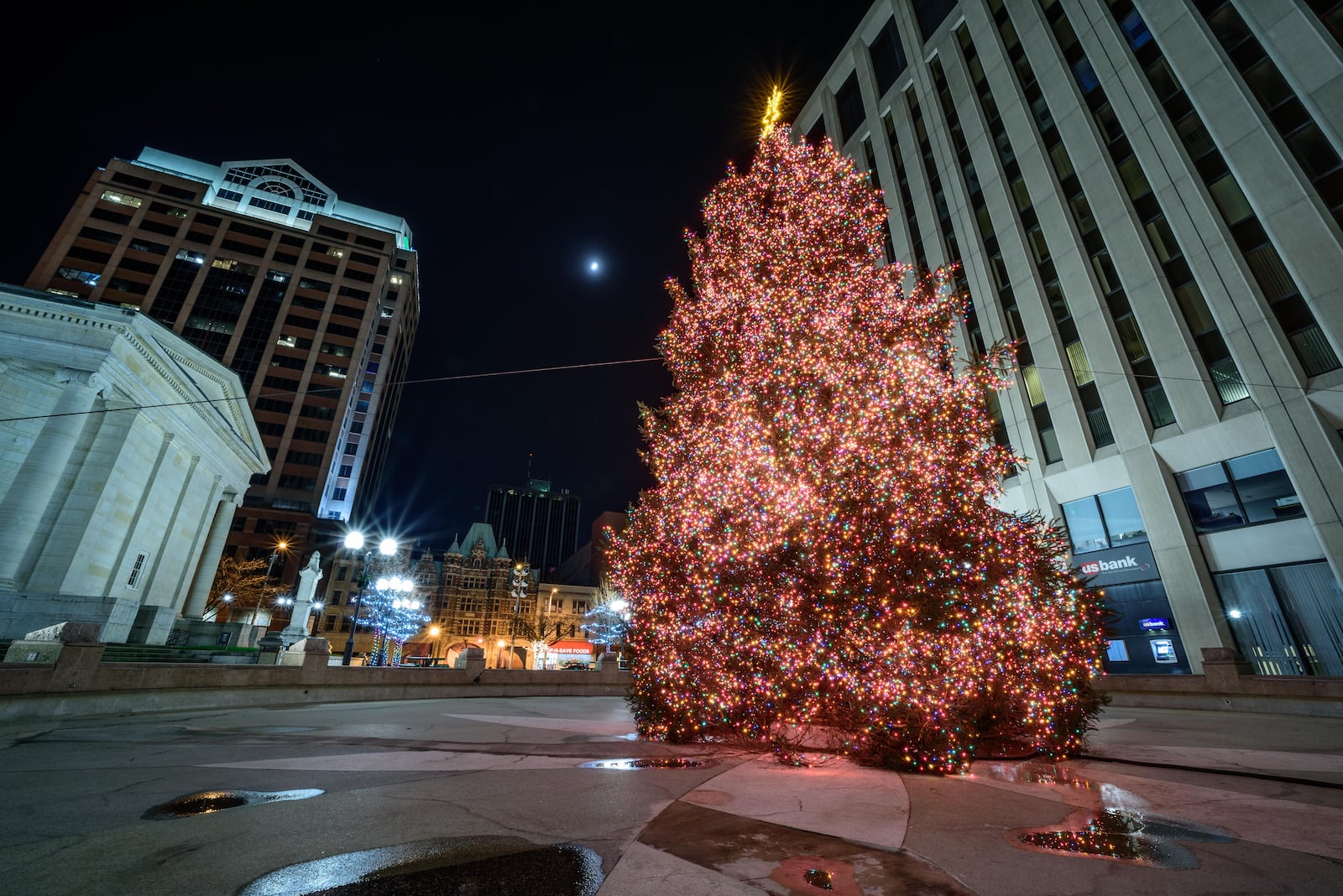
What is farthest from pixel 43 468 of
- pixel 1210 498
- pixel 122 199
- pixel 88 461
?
pixel 122 199

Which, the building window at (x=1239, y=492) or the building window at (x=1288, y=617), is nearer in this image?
the building window at (x=1288, y=617)

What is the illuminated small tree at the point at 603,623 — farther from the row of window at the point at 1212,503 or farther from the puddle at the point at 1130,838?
the puddle at the point at 1130,838

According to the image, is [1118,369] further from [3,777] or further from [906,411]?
[3,777]

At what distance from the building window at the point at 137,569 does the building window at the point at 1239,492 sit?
46455mm

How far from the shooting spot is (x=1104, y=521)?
23359 millimetres

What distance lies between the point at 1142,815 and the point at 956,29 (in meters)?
43.8

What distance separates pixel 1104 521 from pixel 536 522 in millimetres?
132124

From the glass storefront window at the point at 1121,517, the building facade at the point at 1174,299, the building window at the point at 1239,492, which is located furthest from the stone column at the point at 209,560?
the building window at the point at 1239,492

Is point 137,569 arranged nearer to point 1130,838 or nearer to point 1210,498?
point 1130,838

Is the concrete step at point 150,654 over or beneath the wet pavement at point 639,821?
over

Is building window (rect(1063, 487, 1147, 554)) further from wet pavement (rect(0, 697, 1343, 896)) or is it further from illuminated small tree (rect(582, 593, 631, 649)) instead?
illuminated small tree (rect(582, 593, 631, 649))

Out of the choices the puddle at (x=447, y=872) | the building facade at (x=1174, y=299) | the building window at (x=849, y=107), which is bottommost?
the puddle at (x=447, y=872)

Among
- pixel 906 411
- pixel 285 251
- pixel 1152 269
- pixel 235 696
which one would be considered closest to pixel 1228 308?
pixel 1152 269

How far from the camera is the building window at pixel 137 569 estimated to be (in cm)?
2412
